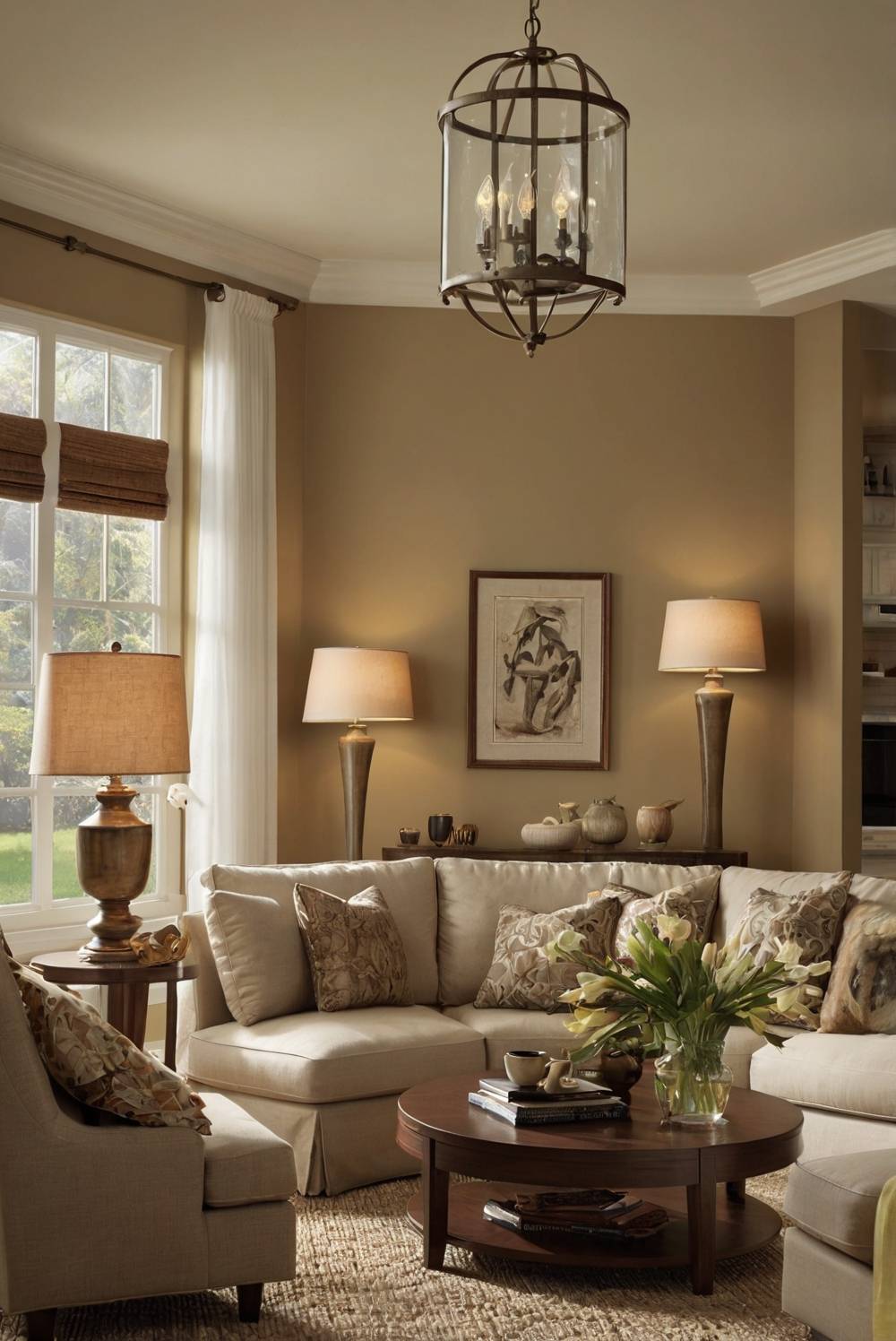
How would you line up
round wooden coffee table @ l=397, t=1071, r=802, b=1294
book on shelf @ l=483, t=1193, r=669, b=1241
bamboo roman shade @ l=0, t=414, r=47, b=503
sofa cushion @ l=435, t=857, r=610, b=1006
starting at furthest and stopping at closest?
bamboo roman shade @ l=0, t=414, r=47, b=503 < sofa cushion @ l=435, t=857, r=610, b=1006 < book on shelf @ l=483, t=1193, r=669, b=1241 < round wooden coffee table @ l=397, t=1071, r=802, b=1294

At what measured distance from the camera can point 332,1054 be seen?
3947 millimetres

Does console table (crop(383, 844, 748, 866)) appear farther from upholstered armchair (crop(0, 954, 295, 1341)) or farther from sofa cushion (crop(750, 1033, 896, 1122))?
upholstered armchair (crop(0, 954, 295, 1341))

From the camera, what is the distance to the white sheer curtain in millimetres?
5637

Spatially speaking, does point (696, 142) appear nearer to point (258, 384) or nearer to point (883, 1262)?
point (258, 384)

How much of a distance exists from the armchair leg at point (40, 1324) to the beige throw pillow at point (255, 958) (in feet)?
4.87

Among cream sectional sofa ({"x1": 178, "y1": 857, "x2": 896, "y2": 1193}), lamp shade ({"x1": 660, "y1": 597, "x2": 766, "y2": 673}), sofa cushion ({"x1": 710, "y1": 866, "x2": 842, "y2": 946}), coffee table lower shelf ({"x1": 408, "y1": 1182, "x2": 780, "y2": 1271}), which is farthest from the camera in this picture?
lamp shade ({"x1": 660, "y1": 597, "x2": 766, "y2": 673})

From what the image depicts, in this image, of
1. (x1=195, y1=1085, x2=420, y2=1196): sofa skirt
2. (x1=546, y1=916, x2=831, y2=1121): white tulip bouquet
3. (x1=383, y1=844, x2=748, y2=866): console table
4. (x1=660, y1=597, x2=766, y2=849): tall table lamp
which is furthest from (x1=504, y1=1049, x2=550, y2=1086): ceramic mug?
(x1=660, y1=597, x2=766, y2=849): tall table lamp

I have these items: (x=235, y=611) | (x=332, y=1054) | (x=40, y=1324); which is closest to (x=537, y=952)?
(x=332, y=1054)

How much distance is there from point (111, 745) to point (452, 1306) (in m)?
1.82

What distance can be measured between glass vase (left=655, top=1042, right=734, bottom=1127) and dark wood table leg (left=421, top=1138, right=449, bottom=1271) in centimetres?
58

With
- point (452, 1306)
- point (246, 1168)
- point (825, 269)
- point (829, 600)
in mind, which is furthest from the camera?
point (829, 600)

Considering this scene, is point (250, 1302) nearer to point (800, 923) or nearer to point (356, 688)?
point (800, 923)

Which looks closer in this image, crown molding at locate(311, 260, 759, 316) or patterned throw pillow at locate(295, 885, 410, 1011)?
patterned throw pillow at locate(295, 885, 410, 1011)

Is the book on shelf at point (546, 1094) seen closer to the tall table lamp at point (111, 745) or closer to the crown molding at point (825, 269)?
the tall table lamp at point (111, 745)
